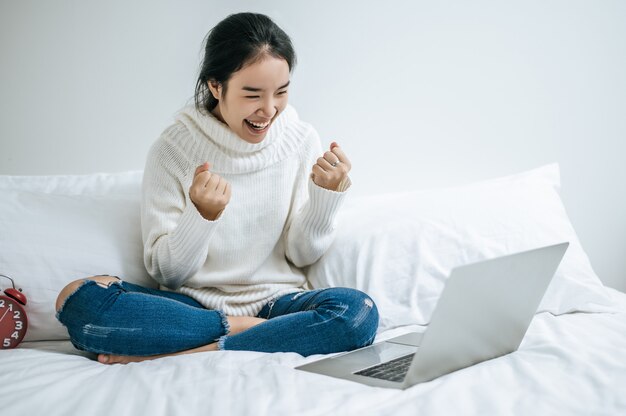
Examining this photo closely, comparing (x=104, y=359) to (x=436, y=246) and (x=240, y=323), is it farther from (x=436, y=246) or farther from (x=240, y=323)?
(x=436, y=246)

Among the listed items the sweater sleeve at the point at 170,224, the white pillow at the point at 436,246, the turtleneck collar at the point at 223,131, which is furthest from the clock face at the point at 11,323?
→ the white pillow at the point at 436,246

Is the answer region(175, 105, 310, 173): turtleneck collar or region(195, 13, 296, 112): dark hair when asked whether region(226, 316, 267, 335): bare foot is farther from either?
region(195, 13, 296, 112): dark hair

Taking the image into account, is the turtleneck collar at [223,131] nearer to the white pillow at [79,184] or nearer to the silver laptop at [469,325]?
the white pillow at [79,184]

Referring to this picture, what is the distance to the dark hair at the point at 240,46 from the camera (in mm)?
1341

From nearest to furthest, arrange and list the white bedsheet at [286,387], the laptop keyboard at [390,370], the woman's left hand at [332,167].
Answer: the white bedsheet at [286,387] < the laptop keyboard at [390,370] < the woman's left hand at [332,167]

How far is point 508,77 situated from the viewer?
2000 millimetres

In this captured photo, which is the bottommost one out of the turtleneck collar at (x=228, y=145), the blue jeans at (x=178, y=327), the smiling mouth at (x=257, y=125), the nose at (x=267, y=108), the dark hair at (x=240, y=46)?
the blue jeans at (x=178, y=327)

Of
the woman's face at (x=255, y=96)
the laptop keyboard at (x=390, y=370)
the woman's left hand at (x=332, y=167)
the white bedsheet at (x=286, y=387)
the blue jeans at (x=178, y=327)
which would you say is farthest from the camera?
the woman's left hand at (x=332, y=167)

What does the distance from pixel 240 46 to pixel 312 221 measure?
15.4 inches

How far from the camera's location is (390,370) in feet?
3.49

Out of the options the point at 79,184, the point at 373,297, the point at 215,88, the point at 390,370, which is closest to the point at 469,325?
the point at 390,370

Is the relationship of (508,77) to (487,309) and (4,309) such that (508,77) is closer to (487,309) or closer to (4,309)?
(487,309)

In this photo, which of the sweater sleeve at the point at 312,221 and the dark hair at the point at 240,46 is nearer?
the dark hair at the point at 240,46

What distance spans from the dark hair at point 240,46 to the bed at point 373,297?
1.31ft
